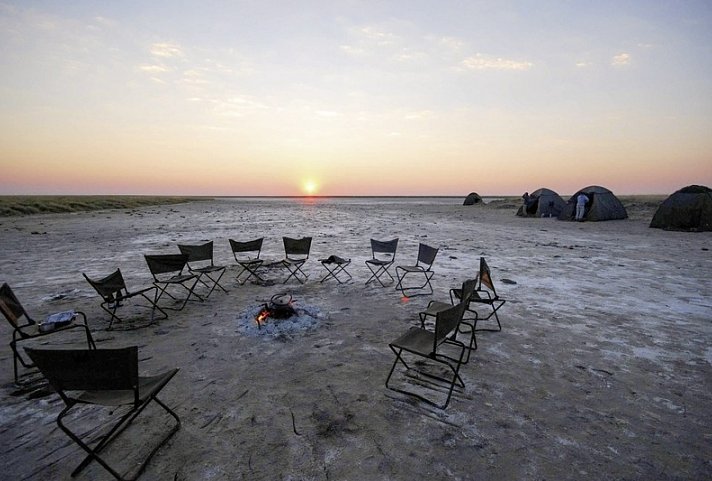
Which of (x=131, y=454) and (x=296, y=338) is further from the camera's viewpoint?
(x=296, y=338)

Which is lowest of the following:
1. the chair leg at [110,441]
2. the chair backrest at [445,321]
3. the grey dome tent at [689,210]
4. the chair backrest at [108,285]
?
the chair leg at [110,441]

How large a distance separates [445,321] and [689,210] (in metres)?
20.7

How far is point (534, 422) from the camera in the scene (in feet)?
10.6

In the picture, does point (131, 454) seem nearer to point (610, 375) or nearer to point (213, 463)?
point (213, 463)

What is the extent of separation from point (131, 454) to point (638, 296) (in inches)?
351

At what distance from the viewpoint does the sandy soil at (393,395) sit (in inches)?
108

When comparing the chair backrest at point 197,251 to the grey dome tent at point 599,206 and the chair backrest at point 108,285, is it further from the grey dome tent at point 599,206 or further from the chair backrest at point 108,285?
the grey dome tent at point 599,206

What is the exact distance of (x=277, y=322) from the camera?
544 cm

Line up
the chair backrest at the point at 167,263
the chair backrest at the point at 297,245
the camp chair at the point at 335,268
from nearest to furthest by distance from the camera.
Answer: the chair backrest at the point at 167,263 → the camp chair at the point at 335,268 → the chair backrest at the point at 297,245

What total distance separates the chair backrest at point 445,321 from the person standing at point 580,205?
23222 mm

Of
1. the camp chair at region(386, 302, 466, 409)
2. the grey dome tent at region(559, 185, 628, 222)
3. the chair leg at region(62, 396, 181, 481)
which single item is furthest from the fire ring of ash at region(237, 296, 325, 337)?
the grey dome tent at region(559, 185, 628, 222)

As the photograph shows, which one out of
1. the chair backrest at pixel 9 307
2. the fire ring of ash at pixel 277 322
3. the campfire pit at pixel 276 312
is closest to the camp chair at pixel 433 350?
Answer: the fire ring of ash at pixel 277 322

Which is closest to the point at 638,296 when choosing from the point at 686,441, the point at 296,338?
the point at 686,441

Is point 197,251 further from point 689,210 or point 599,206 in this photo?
point 599,206
